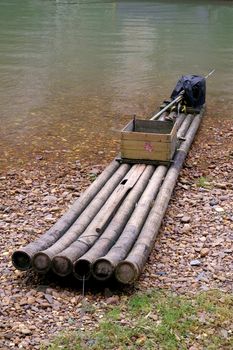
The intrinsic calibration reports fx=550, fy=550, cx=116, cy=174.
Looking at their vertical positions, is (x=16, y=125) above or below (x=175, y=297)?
below

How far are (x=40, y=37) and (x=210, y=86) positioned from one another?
11.3 meters

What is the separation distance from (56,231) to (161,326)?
181 cm

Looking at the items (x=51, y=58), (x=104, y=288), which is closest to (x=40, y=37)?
(x=51, y=58)

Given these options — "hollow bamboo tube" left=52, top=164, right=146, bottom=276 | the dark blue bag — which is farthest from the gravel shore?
the dark blue bag

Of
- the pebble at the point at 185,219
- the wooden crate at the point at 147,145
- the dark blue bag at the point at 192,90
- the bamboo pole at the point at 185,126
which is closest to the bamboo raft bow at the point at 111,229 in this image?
the wooden crate at the point at 147,145

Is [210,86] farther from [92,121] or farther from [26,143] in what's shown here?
[26,143]

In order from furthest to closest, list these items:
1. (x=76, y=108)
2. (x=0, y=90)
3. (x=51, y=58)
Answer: (x=51, y=58)
(x=0, y=90)
(x=76, y=108)

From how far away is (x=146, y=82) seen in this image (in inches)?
619

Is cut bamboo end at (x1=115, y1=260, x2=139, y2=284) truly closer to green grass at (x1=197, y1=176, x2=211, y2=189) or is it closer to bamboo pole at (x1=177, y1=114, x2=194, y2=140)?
green grass at (x1=197, y1=176, x2=211, y2=189)

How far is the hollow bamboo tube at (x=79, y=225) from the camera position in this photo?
5.39 metres

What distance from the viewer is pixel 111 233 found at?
592cm

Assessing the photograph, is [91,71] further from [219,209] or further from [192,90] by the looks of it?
[219,209]

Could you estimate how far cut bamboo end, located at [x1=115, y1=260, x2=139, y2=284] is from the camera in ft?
17.0

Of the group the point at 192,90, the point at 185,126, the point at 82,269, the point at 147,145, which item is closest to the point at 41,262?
the point at 82,269
